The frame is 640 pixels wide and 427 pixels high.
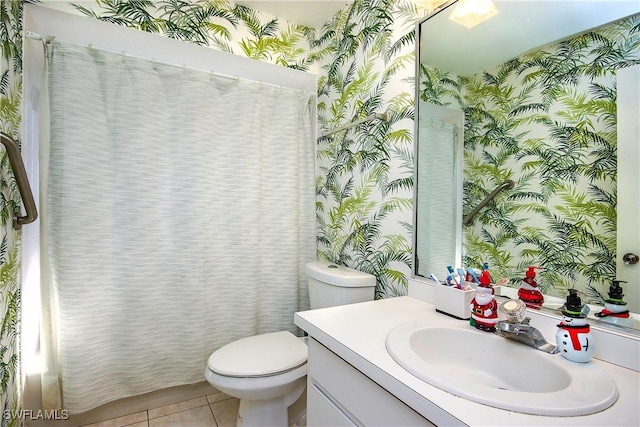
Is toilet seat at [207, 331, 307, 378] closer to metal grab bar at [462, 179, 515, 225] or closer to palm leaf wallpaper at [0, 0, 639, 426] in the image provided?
palm leaf wallpaper at [0, 0, 639, 426]

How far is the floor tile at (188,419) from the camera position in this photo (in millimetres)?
1568

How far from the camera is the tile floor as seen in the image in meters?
1.57

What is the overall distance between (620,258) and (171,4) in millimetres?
2149

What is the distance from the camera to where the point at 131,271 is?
1.56 metres

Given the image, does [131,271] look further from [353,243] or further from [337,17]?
[337,17]

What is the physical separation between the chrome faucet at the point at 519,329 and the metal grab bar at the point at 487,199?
349 millimetres

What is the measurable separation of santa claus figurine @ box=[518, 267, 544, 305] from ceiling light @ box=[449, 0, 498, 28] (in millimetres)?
883

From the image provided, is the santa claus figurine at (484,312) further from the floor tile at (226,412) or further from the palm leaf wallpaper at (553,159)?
the floor tile at (226,412)

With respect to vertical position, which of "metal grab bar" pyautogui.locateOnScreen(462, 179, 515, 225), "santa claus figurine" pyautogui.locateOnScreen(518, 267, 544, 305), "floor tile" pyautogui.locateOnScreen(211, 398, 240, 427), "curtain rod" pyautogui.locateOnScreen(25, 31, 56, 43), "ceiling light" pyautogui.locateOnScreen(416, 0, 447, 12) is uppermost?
"ceiling light" pyautogui.locateOnScreen(416, 0, 447, 12)

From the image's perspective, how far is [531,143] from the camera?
920 millimetres

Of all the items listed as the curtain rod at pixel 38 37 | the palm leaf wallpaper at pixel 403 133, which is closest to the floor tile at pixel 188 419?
the palm leaf wallpaper at pixel 403 133

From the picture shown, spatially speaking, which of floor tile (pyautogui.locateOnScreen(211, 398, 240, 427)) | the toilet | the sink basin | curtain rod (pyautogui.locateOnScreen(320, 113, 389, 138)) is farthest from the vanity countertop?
floor tile (pyautogui.locateOnScreen(211, 398, 240, 427))

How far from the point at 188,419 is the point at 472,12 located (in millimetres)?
2267

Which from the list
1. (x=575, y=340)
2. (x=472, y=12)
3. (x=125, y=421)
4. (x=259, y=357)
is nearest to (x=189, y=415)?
(x=125, y=421)
